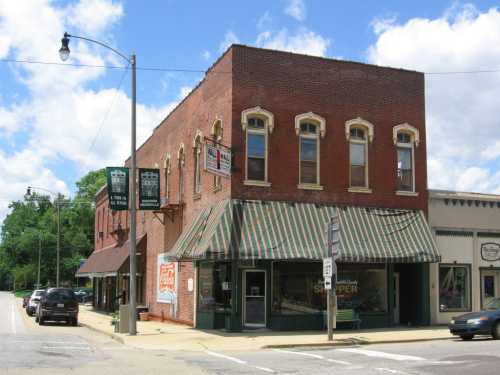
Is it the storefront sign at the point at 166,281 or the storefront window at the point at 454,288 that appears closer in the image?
the storefront window at the point at 454,288

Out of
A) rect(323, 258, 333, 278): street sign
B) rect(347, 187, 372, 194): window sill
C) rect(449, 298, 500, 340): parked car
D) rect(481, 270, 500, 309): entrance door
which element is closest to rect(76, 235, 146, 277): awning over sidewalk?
rect(347, 187, 372, 194): window sill

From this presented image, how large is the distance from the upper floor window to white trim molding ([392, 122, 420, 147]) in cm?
651

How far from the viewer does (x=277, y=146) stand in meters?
23.3

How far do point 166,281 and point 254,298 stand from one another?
8.18 m

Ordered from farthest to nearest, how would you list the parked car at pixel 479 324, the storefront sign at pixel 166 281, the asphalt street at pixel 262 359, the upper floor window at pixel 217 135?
the storefront sign at pixel 166 281 < the upper floor window at pixel 217 135 < the parked car at pixel 479 324 < the asphalt street at pixel 262 359

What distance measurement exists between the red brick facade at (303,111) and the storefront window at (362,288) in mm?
2442

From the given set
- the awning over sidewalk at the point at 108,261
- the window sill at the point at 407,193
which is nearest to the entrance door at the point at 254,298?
the window sill at the point at 407,193

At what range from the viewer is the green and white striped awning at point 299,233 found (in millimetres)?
21266

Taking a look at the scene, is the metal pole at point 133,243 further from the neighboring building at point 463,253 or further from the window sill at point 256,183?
the neighboring building at point 463,253

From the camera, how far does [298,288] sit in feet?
75.1

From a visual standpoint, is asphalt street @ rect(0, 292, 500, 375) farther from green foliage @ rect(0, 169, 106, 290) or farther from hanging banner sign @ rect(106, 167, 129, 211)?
green foliage @ rect(0, 169, 106, 290)

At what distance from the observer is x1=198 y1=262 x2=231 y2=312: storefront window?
22.8 m

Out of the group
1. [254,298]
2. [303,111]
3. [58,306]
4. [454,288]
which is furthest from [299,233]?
[58,306]

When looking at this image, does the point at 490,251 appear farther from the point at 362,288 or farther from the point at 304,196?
the point at 304,196
